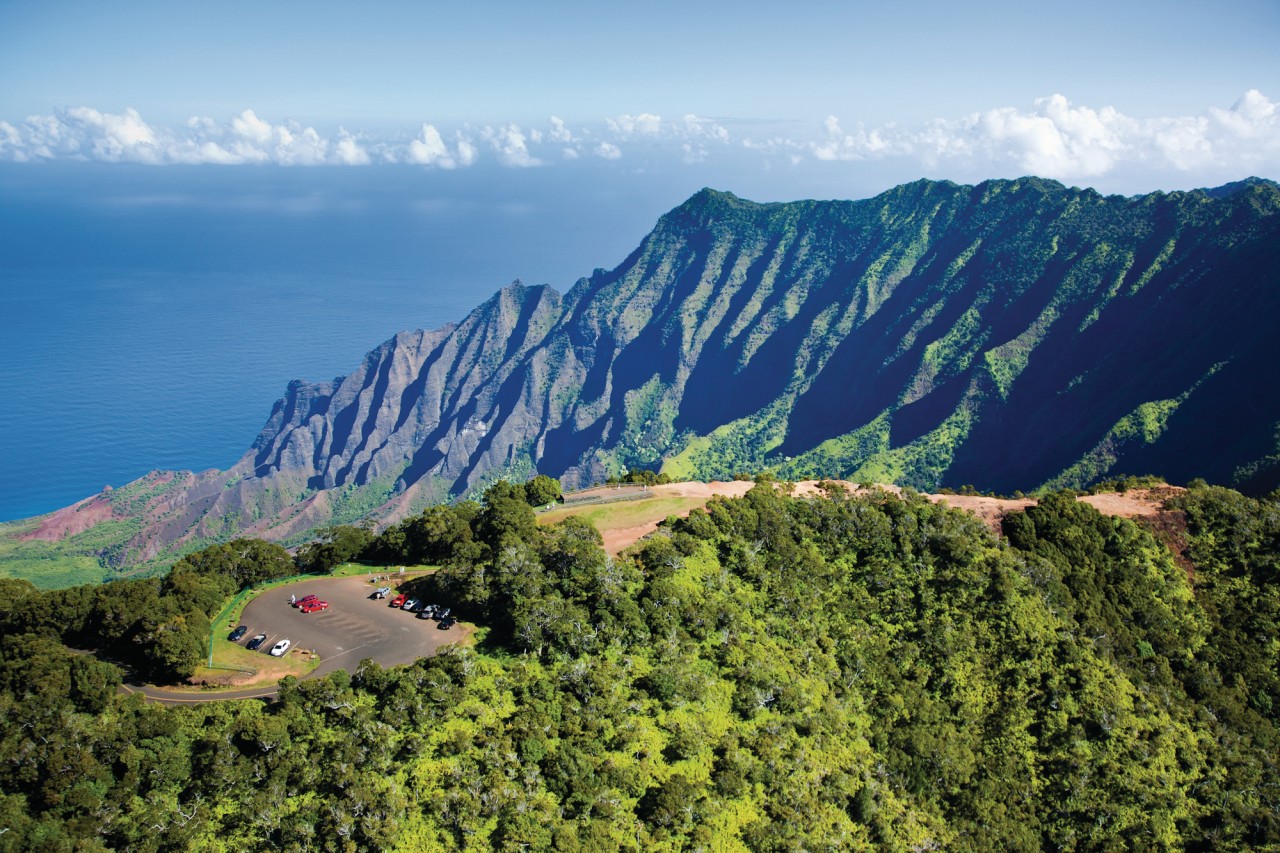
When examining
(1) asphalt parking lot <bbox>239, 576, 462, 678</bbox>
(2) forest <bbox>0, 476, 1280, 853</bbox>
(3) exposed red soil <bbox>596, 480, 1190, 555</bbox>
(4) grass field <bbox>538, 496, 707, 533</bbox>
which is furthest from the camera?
(4) grass field <bbox>538, 496, 707, 533</bbox>

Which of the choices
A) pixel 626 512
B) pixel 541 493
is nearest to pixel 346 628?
pixel 541 493

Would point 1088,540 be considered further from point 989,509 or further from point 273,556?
point 273,556

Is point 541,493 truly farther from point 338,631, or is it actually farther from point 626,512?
point 338,631

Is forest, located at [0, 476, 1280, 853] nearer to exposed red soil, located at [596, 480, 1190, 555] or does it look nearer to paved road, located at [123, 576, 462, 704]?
exposed red soil, located at [596, 480, 1190, 555]

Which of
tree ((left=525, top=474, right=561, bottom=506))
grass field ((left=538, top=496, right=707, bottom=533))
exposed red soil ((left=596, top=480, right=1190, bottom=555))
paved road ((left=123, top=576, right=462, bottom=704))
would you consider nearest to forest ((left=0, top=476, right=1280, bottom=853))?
exposed red soil ((left=596, top=480, right=1190, bottom=555))

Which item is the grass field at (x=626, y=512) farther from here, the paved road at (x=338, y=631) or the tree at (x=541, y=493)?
the paved road at (x=338, y=631)
